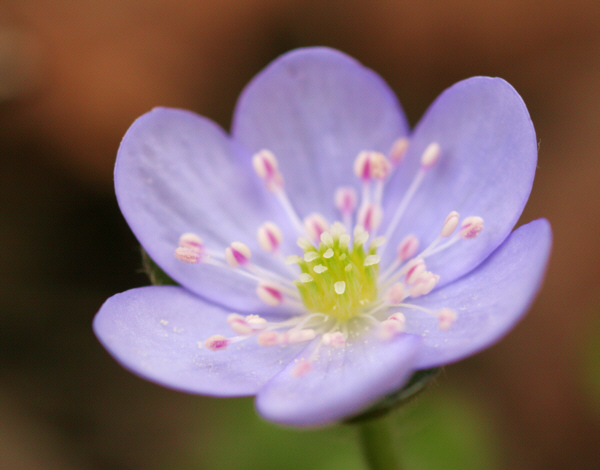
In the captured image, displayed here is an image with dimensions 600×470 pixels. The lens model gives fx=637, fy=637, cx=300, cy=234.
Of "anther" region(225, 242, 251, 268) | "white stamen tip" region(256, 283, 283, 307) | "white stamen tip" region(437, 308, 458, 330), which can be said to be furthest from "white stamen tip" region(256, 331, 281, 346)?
"white stamen tip" region(437, 308, 458, 330)

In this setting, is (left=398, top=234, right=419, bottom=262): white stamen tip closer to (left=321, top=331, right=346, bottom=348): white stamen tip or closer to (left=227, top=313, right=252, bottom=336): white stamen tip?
(left=321, top=331, right=346, bottom=348): white stamen tip

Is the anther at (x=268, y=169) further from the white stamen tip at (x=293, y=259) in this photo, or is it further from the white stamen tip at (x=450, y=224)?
the white stamen tip at (x=450, y=224)

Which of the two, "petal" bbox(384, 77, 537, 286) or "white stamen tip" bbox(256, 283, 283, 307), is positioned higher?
"petal" bbox(384, 77, 537, 286)

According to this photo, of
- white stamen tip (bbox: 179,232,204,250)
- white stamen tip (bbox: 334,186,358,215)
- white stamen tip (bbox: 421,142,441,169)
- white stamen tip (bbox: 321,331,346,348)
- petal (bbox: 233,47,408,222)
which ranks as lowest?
white stamen tip (bbox: 321,331,346,348)

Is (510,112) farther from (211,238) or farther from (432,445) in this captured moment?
(432,445)

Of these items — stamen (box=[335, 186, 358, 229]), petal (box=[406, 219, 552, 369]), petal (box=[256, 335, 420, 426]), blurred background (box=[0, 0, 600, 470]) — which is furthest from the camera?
blurred background (box=[0, 0, 600, 470])
